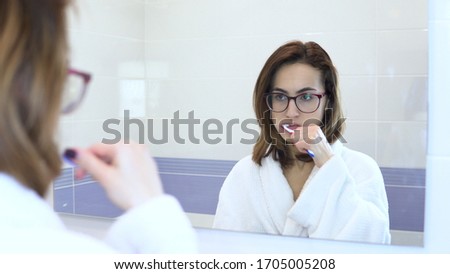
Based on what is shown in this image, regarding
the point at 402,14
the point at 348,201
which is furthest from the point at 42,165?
the point at 402,14

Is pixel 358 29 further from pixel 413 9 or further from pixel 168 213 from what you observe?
pixel 168 213

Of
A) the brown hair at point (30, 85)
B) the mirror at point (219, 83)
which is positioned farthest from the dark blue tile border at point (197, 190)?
the brown hair at point (30, 85)

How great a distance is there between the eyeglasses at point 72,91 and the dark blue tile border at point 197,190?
0.88ft

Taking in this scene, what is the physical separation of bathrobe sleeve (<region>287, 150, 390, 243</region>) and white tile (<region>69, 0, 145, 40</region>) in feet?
1.56

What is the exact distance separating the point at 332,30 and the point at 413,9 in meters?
0.14

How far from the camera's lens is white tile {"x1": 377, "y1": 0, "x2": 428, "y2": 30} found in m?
0.87

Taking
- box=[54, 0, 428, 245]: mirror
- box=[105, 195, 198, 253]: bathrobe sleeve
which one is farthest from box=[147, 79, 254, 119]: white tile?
box=[105, 195, 198, 253]: bathrobe sleeve

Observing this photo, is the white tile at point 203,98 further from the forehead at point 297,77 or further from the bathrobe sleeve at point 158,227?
the bathrobe sleeve at point 158,227

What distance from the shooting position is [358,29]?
35.8 inches

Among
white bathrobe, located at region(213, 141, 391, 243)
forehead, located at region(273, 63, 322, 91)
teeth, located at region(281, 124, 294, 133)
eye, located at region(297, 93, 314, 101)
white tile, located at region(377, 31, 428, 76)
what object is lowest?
white bathrobe, located at region(213, 141, 391, 243)

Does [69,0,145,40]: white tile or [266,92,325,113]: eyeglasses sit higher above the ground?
[69,0,145,40]: white tile

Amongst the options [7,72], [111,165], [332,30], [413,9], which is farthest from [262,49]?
[7,72]

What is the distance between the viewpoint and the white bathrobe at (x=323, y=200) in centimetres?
92

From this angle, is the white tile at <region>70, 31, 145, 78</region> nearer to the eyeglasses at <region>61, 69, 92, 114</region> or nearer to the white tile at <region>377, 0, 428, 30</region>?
the eyeglasses at <region>61, 69, 92, 114</region>
